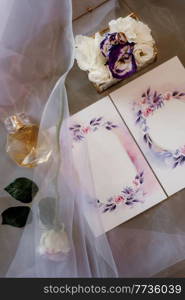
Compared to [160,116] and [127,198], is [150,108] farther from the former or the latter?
[127,198]

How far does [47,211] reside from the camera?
0.77 metres

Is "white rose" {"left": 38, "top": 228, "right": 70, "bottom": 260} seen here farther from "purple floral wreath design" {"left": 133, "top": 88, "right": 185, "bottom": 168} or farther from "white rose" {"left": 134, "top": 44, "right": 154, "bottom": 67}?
"white rose" {"left": 134, "top": 44, "right": 154, "bottom": 67}

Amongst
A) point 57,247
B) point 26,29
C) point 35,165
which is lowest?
point 57,247

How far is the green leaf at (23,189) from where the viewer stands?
2.60 ft

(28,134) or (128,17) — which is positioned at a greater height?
(128,17)

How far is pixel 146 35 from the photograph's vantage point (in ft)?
2.73

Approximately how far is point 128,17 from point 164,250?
0.45 meters

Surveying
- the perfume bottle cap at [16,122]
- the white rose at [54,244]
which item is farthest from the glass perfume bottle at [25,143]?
the white rose at [54,244]

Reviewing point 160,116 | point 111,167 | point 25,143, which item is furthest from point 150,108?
point 25,143

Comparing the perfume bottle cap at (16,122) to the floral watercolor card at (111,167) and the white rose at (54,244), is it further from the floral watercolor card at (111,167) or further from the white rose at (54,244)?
the white rose at (54,244)

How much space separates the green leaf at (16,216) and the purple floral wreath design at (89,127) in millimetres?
168

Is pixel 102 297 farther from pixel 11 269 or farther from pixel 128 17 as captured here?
pixel 128 17

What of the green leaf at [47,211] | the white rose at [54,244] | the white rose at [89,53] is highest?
the white rose at [89,53]

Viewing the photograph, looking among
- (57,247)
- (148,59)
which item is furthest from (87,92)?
(57,247)
